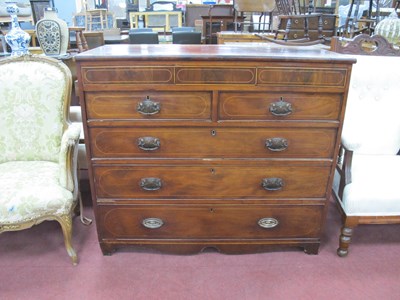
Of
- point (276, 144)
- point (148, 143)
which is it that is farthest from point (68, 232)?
point (276, 144)

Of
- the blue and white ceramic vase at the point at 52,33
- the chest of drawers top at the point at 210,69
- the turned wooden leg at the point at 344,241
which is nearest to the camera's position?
the chest of drawers top at the point at 210,69

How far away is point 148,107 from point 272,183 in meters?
0.73

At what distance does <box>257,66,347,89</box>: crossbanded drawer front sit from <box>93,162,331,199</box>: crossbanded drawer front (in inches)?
16.0

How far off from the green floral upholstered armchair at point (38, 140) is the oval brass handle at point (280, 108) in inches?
39.6

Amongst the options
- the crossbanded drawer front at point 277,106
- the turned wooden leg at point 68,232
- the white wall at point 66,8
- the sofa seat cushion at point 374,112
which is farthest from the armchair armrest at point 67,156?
the white wall at point 66,8

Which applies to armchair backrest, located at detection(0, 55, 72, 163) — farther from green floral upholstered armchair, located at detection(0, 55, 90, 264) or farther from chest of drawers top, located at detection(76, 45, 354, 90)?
chest of drawers top, located at detection(76, 45, 354, 90)

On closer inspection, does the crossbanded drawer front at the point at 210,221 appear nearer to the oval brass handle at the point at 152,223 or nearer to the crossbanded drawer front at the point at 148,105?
the oval brass handle at the point at 152,223

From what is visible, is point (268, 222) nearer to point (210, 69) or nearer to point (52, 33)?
point (210, 69)

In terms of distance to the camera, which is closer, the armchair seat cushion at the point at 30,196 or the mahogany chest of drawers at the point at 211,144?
the mahogany chest of drawers at the point at 211,144

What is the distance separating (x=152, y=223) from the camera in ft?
5.81

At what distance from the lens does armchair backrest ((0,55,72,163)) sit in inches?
72.3

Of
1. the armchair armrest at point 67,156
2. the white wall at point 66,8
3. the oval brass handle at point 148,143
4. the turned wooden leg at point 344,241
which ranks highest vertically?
the white wall at point 66,8

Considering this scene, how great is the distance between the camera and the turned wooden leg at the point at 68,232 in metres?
1.70

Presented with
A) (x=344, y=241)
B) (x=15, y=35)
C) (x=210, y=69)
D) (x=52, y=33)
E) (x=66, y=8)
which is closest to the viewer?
(x=210, y=69)
